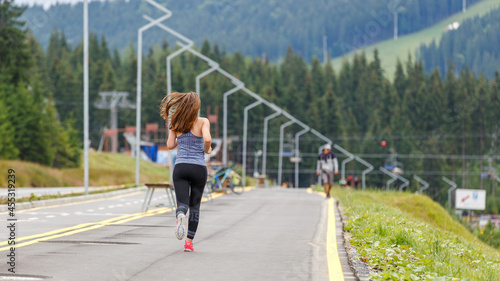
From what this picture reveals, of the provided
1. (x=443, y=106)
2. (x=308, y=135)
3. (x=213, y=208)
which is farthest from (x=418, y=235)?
(x=443, y=106)

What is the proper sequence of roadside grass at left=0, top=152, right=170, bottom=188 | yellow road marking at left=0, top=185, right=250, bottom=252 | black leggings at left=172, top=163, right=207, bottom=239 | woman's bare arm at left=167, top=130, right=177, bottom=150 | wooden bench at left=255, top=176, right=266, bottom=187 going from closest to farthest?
black leggings at left=172, top=163, right=207, bottom=239, woman's bare arm at left=167, top=130, right=177, bottom=150, yellow road marking at left=0, top=185, right=250, bottom=252, roadside grass at left=0, top=152, right=170, bottom=188, wooden bench at left=255, top=176, right=266, bottom=187

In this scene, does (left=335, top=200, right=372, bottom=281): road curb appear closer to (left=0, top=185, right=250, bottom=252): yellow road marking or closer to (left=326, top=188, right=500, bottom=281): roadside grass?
(left=326, top=188, right=500, bottom=281): roadside grass

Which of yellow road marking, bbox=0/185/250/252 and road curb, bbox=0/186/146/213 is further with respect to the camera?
road curb, bbox=0/186/146/213

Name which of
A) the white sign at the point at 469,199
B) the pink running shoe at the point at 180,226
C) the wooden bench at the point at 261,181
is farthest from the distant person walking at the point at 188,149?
the white sign at the point at 469,199

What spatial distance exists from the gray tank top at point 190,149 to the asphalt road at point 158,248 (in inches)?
43.1

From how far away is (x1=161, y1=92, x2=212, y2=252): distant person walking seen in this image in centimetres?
990

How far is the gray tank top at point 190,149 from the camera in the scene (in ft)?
32.6

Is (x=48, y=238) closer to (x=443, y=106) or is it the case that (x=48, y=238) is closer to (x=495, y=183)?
(x=495, y=183)

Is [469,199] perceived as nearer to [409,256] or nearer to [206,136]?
[409,256]

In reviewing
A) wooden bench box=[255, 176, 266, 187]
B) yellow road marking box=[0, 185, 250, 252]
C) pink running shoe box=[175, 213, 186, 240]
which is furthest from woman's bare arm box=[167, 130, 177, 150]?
wooden bench box=[255, 176, 266, 187]

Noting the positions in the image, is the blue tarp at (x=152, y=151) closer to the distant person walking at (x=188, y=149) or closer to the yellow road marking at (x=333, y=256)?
the yellow road marking at (x=333, y=256)

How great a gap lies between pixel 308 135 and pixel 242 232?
142 metres

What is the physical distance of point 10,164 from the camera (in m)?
37.9

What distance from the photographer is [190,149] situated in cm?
996
